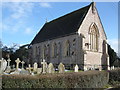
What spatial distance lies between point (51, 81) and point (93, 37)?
89.3 feet

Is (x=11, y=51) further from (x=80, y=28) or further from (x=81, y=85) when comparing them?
(x=81, y=85)

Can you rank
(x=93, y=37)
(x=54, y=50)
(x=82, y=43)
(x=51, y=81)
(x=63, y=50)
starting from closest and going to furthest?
(x=51, y=81), (x=82, y=43), (x=93, y=37), (x=63, y=50), (x=54, y=50)

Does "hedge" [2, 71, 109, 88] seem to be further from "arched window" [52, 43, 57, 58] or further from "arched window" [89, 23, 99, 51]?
"arched window" [52, 43, 57, 58]

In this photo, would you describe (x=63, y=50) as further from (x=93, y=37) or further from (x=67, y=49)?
(x=93, y=37)

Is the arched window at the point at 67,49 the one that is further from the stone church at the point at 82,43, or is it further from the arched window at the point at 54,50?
the arched window at the point at 54,50

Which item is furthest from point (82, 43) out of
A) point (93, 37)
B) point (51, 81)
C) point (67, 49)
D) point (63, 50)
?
point (51, 81)

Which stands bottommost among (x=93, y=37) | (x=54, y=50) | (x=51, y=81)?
(x=51, y=81)

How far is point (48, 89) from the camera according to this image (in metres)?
8.23


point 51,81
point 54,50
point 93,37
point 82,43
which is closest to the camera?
point 51,81

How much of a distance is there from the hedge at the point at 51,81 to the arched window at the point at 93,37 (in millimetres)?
22395

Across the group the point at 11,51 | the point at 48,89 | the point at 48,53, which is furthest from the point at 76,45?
the point at 11,51

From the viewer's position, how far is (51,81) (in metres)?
8.34

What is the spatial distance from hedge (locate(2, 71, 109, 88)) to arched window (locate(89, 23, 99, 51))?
2240 cm

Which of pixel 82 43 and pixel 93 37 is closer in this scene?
pixel 82 43
